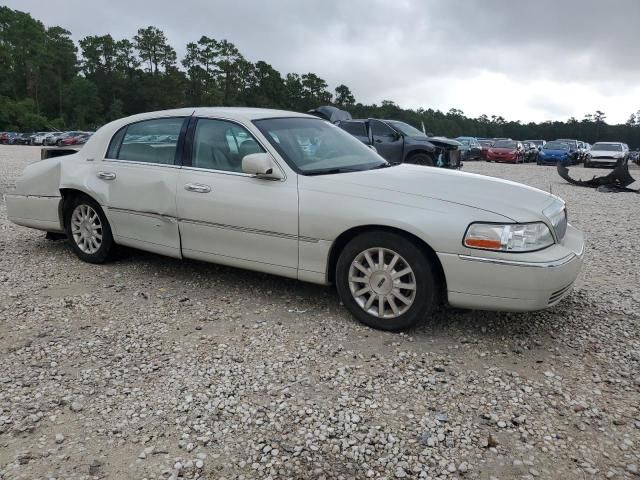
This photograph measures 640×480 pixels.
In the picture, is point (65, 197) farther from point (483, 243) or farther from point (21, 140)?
point (21, 140)

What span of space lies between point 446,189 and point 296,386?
1712 mm

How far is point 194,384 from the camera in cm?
307

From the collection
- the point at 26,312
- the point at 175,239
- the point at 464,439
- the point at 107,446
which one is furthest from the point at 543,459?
the point at 26,312

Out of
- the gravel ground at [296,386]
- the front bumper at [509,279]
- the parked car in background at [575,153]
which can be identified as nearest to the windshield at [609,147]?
the parked car in background at [575,153]

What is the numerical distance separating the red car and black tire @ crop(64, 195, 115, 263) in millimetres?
28994

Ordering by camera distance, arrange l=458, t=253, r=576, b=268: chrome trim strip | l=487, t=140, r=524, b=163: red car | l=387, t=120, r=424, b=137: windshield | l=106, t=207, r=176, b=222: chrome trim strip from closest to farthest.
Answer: l=458, t=253, r=576, b=268: chrome trim strip, l=106, t=207, r=176, b=222: chrome trim strip, l=387, t=120, r=424, b=137: windshield, l=487, t=140, r=524, b=163: red car

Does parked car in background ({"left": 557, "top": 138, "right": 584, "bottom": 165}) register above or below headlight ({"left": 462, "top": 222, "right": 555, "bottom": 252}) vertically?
below

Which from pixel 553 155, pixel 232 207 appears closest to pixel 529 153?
pixel 553 155

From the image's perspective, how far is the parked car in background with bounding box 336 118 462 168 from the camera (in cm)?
1402

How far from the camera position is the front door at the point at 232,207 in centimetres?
397

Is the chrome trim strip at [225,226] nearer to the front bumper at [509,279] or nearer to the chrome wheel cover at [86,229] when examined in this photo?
the chrome wheel cover at [86,229]

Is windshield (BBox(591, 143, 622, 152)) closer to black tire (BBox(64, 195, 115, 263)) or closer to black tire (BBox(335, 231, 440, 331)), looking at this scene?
black tire (BBox(335, 231, 440, 331))

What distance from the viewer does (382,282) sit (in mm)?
3680

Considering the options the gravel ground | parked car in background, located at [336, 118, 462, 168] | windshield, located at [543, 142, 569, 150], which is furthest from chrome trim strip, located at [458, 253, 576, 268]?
windshield, located at [543, 142, 569, 150]
